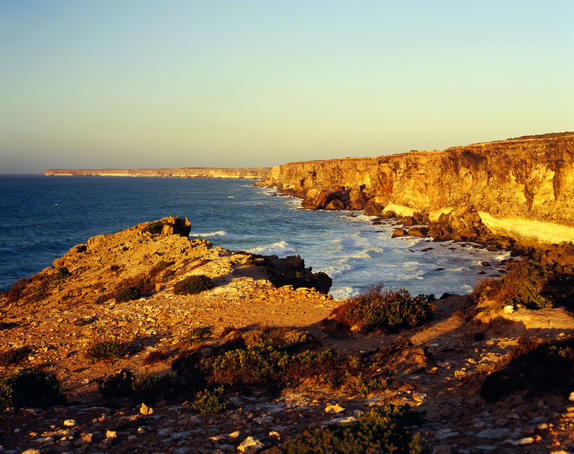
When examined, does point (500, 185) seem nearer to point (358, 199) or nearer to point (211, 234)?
point (211, 234)

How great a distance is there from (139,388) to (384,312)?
7503 millimetres

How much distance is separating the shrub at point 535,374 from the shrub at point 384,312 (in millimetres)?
5079

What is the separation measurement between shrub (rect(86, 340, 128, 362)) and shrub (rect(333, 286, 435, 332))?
6965 millimetres

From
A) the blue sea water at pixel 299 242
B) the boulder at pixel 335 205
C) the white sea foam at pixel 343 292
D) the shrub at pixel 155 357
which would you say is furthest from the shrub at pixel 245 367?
the boulder at pixel 335 205

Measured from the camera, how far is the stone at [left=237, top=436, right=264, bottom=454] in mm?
5309

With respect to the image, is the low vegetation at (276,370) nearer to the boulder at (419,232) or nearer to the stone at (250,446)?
the stone at (250,446)

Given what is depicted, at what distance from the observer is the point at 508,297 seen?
12398 millimetres

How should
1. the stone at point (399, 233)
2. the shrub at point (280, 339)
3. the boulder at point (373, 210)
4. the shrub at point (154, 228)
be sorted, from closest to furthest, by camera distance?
1. the shrub at point (280, 339)
2. the shrub at point (154, 228)
3. the stone at point (399, 233)
4. the boulder at point (373, 210)

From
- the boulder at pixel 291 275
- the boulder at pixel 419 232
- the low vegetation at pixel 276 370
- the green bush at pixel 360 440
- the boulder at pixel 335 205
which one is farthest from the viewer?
the boulder at pixel 335 205

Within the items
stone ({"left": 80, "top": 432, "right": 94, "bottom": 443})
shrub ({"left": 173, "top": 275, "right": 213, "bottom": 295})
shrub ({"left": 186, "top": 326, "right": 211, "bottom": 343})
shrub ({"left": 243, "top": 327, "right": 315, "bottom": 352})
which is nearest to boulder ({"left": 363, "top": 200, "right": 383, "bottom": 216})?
shrub ({"left": 173, "top": 275, "right": 213, "bottom": 295})

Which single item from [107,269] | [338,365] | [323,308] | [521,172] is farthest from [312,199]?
[338,365]

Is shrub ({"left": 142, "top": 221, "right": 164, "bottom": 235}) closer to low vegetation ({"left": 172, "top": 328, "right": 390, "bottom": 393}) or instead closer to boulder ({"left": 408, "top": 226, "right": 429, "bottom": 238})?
low vegetation ({"left": 172, "top": 328, "right": 390, "bottom": 393})

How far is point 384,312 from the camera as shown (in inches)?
490

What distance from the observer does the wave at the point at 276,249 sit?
4658 cm
